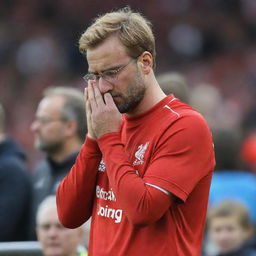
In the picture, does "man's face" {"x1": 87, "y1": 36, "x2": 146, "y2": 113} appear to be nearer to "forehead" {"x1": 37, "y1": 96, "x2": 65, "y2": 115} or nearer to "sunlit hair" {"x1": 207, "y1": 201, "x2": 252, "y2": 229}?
"sunlit hair" {"x1": 207, "y1": 201, "x2": 252, "y2": 229}

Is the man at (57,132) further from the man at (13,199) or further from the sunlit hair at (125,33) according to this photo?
the sunlit hair at (125,33)

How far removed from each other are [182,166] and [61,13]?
15.7 meters

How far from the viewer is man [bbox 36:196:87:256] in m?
5.04

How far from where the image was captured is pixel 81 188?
12.5 feet

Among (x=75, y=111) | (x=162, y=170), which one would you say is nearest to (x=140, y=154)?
(x=162, y=170)

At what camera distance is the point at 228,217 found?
5684 millimetres

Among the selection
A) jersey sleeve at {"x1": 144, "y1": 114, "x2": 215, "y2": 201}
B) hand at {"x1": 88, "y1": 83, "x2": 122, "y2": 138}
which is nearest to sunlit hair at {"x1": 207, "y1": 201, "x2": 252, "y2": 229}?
jersey sleeve at {"x1": 144, "y1": 114, "x2": 215, "y2": 201}

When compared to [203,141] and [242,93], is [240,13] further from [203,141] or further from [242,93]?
[203,141]

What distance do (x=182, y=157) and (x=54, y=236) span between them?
1.68m

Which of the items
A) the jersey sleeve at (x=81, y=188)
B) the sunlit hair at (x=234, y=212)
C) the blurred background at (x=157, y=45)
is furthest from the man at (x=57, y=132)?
the blurred background at (x=157, y=45)

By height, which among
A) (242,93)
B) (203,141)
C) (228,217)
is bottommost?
(242,93)

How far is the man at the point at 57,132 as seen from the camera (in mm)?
6113

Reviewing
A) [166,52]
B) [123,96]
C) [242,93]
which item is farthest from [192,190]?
[166,52]

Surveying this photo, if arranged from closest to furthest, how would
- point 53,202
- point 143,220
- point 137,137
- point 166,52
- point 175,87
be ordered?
point 143,220 → point 137,137 → point 53,202 → point 175,87 → point 166,52
